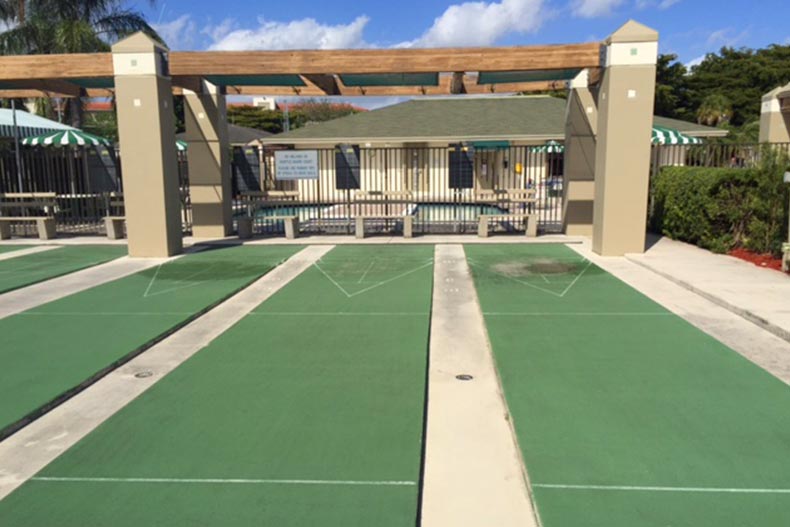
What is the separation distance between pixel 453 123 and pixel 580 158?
1575 centimetres

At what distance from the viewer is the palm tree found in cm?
2531

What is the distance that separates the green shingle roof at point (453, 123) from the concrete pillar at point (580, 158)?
1210cm

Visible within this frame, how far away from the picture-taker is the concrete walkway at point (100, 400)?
4.32 meters

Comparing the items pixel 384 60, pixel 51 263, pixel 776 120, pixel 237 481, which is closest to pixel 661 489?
pixel 237 481

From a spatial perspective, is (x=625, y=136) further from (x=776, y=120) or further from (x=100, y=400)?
(x=100, y=400)

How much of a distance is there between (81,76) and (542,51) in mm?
9524

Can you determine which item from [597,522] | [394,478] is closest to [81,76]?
[394,478]

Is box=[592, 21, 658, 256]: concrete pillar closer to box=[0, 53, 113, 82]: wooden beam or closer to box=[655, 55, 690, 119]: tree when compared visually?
box=[0, 53, 113, 82]: wooden beam

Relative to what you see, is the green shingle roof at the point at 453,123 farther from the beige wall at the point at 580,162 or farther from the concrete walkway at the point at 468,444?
the concrete walkway at the point at 468,444

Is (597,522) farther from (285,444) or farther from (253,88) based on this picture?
(253,88)

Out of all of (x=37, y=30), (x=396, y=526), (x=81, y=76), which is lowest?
(x=396, y=526)

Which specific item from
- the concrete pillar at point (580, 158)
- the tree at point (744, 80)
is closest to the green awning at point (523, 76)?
the concrete pillar at point (580, 158)

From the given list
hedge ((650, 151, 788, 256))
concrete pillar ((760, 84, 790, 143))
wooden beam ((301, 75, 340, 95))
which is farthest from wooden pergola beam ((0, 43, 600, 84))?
concrete pillar ((760, 84, 790, 143))

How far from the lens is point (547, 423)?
190 inches
